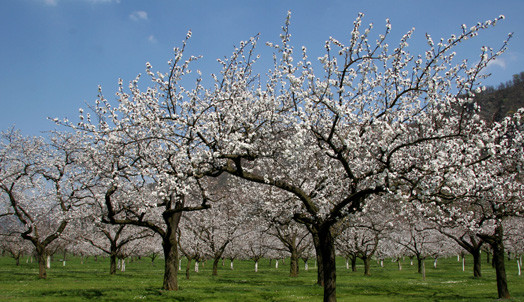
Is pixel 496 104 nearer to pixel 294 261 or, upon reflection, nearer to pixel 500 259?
pixel 294 261

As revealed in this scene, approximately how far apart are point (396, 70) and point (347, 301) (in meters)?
14.3

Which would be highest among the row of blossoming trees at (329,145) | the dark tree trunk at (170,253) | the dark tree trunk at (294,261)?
the row of blossoming trees at (329,145)

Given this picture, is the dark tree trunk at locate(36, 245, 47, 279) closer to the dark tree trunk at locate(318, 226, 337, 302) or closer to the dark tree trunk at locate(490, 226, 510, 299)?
the dark tree trunk at locate(318, 226, 337, 302)

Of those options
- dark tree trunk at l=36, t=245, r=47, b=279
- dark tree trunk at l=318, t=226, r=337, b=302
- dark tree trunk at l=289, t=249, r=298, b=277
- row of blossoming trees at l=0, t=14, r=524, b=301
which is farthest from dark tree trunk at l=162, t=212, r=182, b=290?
dark tree trunk at l=289, t=249, r=298, b=277

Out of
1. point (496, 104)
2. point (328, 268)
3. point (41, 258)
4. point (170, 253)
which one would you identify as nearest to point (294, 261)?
point (170, 253)

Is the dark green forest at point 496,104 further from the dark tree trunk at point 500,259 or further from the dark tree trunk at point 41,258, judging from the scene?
the dark tree trunk at point 41,258

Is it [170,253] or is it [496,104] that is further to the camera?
[496,104]

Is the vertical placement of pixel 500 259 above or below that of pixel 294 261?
above

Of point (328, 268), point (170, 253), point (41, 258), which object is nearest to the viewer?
point (328, 268)

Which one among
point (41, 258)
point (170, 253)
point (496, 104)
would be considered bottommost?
point (41, 258)

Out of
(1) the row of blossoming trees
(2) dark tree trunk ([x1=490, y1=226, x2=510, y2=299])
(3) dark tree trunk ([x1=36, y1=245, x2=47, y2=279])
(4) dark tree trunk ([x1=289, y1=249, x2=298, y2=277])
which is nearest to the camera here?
(1) the row of blossoming trees

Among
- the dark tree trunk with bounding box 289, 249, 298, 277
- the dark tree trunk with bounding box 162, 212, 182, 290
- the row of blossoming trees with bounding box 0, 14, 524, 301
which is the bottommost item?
the dark tree trunk with bounding box 289, 249, 298, 277

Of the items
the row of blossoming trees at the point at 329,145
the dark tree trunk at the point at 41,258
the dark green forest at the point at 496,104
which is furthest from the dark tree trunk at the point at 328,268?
the dark tree trunk at the point at 41,258

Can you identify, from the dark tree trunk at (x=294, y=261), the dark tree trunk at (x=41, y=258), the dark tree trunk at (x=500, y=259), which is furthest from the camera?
the dark tree trunk at (x=294, y=261)
